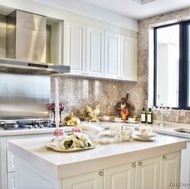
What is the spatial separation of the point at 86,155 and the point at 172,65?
3188mm

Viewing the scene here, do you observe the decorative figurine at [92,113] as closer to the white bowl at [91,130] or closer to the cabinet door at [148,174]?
the white bowl at [91,130]

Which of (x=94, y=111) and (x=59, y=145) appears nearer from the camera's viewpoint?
(x=59, y=145)

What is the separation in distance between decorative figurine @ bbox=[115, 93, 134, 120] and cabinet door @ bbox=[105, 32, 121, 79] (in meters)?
0.57

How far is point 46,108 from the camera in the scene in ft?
11.6

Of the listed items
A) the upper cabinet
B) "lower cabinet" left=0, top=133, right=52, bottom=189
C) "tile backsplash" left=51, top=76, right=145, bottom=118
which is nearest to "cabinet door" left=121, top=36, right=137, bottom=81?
the upper cabinet

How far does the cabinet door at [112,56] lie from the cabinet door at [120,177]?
2399mm

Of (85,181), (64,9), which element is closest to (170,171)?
(85,181)

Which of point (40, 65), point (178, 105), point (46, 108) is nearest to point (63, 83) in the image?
point (46, 108)

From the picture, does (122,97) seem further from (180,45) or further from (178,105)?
(180,45)

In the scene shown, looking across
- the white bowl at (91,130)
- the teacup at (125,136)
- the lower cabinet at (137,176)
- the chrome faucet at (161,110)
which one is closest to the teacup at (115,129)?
the teacup at (125,136)

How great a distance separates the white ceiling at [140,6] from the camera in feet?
11.4

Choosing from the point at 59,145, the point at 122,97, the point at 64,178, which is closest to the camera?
the point at 64,178

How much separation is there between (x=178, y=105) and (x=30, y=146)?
283 cm

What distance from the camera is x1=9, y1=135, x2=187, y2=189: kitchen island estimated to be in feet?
4.27
